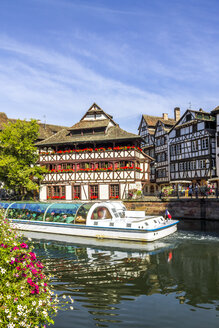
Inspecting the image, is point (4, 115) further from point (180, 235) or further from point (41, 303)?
point (41, 303)

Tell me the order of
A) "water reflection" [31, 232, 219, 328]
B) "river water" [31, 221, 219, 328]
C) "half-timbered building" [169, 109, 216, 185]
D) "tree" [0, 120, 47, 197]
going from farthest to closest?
"half-timbered building" [169, 109, 216, 185], "tree" [0, 120, 47, 197], "water reflection" [31, 232, 219, 328], "river water" [31, 221, 219, 328]

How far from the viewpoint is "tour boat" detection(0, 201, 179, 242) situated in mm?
20141

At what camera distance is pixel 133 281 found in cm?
1156

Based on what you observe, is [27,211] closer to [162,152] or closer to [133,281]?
[133,281]

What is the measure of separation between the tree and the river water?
20.4m

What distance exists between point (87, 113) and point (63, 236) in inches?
935

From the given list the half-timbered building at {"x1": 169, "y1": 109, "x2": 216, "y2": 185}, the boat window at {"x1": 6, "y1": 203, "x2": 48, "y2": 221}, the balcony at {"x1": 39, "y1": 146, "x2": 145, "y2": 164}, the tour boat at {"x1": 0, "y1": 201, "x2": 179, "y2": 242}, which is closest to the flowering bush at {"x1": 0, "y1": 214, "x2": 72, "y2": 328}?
the tour boat at {"x1": 0, "y1": 201, "x2": 179, "y2": 242}

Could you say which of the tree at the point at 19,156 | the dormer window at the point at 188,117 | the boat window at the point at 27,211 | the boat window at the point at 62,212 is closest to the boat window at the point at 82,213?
the boat window at the point at 62,212

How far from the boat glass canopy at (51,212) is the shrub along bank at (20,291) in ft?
53.5

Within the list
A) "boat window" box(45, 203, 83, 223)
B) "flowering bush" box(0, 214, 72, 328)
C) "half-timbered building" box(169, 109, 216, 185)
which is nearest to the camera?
"flowering bush" box(0, 214, 72, 328)

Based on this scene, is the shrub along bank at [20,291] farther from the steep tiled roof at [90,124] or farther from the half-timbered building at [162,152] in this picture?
the half-timbered building at [162,152]

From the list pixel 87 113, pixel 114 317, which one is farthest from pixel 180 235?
pixel 87 113

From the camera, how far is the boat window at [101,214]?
22444mm

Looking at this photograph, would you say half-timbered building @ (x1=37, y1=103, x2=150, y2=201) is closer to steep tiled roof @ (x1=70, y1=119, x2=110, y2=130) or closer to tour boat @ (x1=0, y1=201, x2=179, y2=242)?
steep tiled roof @ (x1=70, y1=119, x2=110, y2=130)
